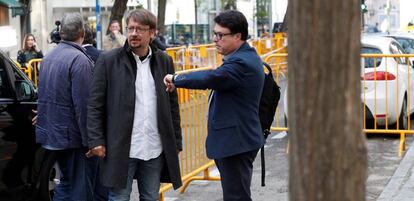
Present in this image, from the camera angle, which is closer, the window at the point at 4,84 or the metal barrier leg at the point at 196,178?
the window at the point at 4,84

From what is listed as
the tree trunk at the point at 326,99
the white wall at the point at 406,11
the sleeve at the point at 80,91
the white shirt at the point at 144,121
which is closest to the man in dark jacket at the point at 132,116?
the white shirt at the point at 144,121

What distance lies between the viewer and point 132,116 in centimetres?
492

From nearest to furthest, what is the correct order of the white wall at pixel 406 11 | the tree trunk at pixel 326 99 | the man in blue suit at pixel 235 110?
the tree trunk at pixel 326 99, the man in blue suit at pixel 235 110, the white wall at pixel 406 11

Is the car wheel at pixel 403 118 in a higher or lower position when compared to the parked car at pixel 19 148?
lower

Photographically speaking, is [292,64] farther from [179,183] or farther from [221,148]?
[179,183]

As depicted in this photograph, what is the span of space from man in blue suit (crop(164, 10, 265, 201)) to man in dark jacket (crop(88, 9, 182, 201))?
254 mm

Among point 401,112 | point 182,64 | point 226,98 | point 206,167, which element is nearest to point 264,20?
point 182,64

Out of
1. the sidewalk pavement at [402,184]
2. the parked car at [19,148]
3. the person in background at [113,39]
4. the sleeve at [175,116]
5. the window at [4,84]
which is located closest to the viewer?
the sleeve at [175,116]

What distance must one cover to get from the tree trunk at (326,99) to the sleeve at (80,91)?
11.8 feet

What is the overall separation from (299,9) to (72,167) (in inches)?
157

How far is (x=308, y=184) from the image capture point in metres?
2.22

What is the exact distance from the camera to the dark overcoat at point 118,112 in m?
4.90

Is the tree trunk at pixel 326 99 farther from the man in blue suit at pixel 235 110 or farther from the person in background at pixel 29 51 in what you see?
the person in background at pixel 29 51

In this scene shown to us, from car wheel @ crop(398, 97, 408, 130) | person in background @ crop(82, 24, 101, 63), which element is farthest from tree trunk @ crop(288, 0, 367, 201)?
car wheel @ crop(398, 97, 408, 130)
